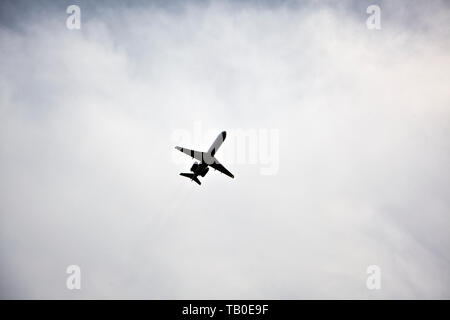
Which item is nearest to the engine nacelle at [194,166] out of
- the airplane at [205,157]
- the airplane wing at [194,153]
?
the airplane at [205,157]

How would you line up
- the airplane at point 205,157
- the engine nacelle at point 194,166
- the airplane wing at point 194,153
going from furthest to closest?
the engine nacelle at point 194,166 < the airplane wing at point 194,153 < the airplane at point 205,157

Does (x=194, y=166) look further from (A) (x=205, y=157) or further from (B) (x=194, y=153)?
(A) (x=205, y=157)

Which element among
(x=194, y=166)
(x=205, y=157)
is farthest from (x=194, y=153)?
(x=194, y=166)

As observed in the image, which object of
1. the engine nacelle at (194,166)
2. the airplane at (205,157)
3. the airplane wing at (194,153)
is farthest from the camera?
the engine nacelle at (194,166)

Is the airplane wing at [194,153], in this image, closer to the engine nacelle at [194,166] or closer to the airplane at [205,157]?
the airplane at [205,157]

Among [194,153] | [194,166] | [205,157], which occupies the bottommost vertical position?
[194,166]

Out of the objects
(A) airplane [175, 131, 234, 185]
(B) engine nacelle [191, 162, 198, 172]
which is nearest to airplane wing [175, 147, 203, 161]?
(A) airplane [175, 131, 234, 185]

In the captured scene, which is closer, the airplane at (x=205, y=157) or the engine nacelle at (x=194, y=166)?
the airplane at (x=205, y=157)

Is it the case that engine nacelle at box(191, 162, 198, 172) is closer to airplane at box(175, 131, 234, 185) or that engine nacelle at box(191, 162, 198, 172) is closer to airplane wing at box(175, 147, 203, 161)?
airplane at box(175, 131, 234, 185)

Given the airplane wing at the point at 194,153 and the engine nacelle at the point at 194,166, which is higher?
the airplane wing at the point at 194,153
